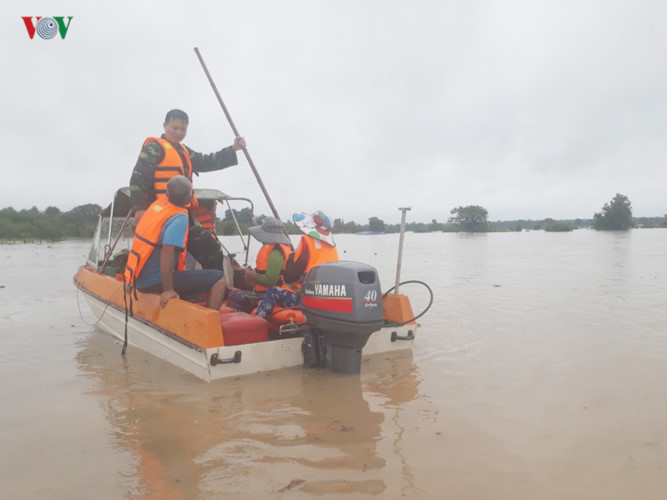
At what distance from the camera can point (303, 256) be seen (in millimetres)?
4672

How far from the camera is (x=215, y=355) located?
12.7 feet

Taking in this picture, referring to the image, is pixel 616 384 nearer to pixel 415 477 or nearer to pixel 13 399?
pixel 415 477

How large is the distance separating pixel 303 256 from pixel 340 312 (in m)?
1.01

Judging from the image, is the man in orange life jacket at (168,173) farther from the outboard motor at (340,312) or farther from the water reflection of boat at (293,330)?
the outboard motor at (340,312)

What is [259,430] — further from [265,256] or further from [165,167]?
[165,167]

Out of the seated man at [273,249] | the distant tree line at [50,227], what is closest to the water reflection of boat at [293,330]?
the seated man at [273,249]

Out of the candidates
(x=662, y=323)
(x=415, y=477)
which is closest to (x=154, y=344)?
(x=415, y=477)

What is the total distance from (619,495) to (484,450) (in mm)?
700

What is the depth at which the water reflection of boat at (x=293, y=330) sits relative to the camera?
12.6 feet

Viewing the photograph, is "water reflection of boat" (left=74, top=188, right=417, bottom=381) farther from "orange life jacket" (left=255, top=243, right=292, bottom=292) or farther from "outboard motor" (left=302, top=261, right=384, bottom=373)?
"orange life jacket" (left=255, top=243, right=292, bottom=292)

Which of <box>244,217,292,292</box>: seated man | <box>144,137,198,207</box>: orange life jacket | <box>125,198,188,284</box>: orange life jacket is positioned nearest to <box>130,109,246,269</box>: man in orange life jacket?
<box>144,137,198,207</box>: orange life jacket

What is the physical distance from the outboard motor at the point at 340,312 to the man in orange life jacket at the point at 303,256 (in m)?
0.47

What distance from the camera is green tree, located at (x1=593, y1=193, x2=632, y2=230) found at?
6900cm

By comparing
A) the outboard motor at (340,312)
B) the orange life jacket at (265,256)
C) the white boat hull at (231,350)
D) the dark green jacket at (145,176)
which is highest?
the dark green jacket at (145,176)
